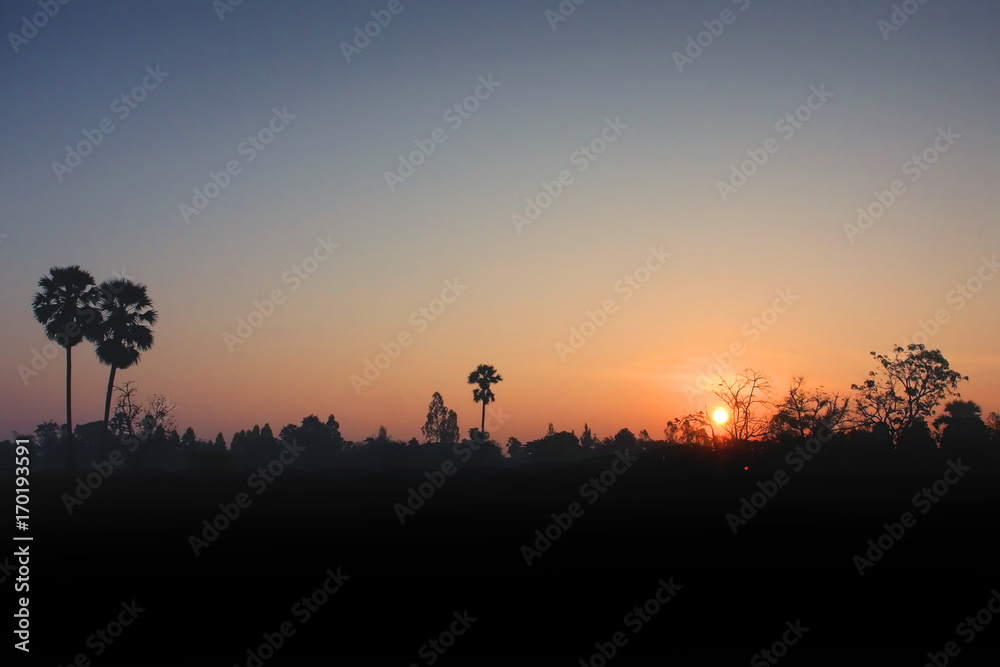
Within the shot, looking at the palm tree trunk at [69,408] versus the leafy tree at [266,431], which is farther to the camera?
the leafy tree at [266,431]

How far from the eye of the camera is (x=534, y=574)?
22.7m

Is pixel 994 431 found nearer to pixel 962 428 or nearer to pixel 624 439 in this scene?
pixel 962 428

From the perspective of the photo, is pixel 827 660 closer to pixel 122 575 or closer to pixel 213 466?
pixel 122 575

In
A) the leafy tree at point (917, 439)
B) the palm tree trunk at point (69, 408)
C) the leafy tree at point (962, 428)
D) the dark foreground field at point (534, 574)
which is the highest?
the leafy tree at point (962, 428)

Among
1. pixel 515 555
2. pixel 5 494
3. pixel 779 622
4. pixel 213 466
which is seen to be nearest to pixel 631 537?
pixel 515 555

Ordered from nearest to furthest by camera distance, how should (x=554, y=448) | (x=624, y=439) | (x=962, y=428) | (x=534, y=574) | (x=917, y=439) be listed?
(x=534, y=574)
(x=917, y=439)
(x=962, y=428)
(x=554, y=448)
(x=624, y=439)

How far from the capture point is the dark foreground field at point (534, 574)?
19.2 meters

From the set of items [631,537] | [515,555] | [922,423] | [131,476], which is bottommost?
[131,476]

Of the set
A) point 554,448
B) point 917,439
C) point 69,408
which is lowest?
point 69,408

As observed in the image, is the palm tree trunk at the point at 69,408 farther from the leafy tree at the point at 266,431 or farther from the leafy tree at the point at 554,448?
the leafy tree at the point at 266,431

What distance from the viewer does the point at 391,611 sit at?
20.7 meters

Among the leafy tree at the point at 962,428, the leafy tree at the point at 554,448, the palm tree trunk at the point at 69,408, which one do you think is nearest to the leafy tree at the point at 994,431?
the leafy tree at the point at 962,428

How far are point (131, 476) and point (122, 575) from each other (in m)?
15.4

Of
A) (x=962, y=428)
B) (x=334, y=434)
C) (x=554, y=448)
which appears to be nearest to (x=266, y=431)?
(x=334, y=434)
